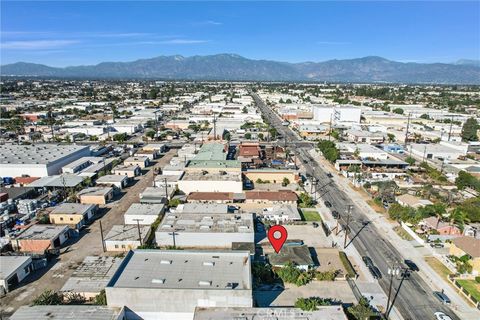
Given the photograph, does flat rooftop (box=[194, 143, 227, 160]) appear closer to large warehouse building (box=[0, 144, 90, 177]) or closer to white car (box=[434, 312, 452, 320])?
large warehouse building (box=[0, 144, 90, 177])

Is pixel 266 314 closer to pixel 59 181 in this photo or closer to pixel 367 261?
pixel 367 261

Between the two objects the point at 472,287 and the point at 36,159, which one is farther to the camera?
the point at 36,159

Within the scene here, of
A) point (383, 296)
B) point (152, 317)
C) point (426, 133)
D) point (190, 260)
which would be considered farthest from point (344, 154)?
point (152, 317)

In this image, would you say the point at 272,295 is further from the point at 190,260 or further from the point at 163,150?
the point at 163,150

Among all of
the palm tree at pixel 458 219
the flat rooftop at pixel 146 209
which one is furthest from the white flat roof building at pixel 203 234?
the palm tree at pixel 458 219

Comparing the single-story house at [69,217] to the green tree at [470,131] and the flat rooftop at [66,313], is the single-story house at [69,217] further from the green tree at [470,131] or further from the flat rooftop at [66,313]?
the green tree at [470,131]

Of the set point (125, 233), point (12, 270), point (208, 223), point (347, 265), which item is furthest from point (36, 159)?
point (347, 265)
